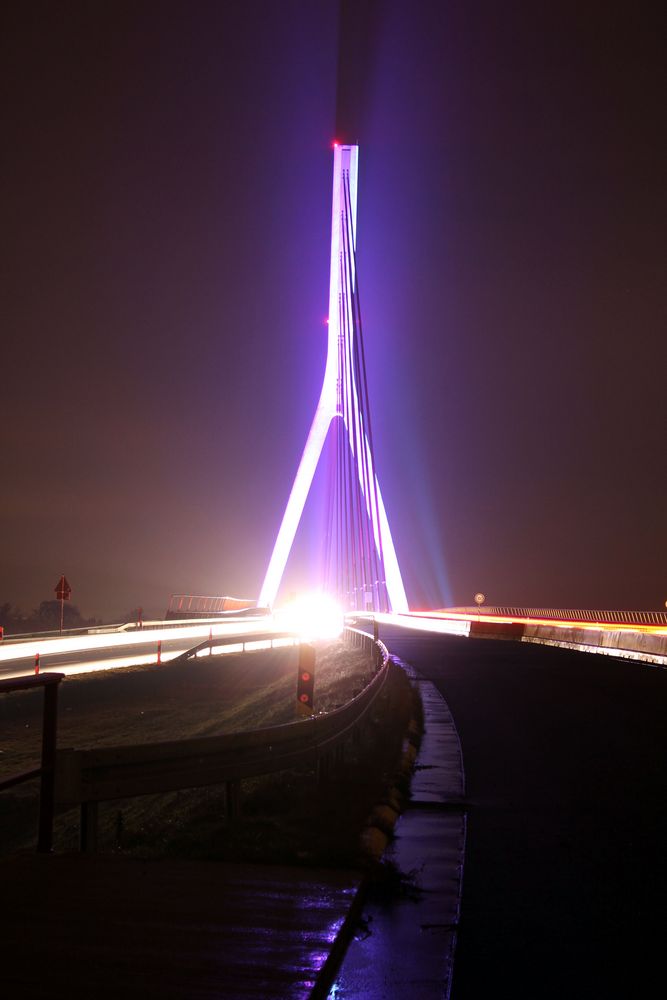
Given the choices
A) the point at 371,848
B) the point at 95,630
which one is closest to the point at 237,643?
the point at 95,630

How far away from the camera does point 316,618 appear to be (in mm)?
60594

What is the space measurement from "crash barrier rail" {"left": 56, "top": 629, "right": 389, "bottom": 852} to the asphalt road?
145 cm

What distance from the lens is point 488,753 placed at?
10.9 metres

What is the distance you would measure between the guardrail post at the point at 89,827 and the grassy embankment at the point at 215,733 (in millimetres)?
654

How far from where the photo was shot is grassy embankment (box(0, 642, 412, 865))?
22.6 ft

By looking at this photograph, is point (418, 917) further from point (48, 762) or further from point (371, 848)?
point (48, 762)

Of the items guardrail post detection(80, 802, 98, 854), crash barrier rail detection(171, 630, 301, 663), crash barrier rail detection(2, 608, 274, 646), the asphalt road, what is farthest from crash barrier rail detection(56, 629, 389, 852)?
crash barrier rail detection(171, 630, 301, 663)

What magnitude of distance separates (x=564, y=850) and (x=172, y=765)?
103 inches

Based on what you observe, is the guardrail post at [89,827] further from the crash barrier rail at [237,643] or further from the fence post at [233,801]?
the crash barrier rail at [237,643]

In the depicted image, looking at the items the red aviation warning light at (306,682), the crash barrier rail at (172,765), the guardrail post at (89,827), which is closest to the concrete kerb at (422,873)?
the crash barrier rail at (172,765)

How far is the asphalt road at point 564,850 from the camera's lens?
14.3ft

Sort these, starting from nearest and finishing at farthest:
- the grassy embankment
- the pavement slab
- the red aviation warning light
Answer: the pavement slab
the grassy embankment
the red aviation warning light

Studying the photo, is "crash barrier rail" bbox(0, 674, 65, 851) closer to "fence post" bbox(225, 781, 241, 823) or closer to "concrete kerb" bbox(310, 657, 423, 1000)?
"fence post" bbox(225, 781, 241, 823)

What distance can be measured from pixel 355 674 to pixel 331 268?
3681 centimetres
